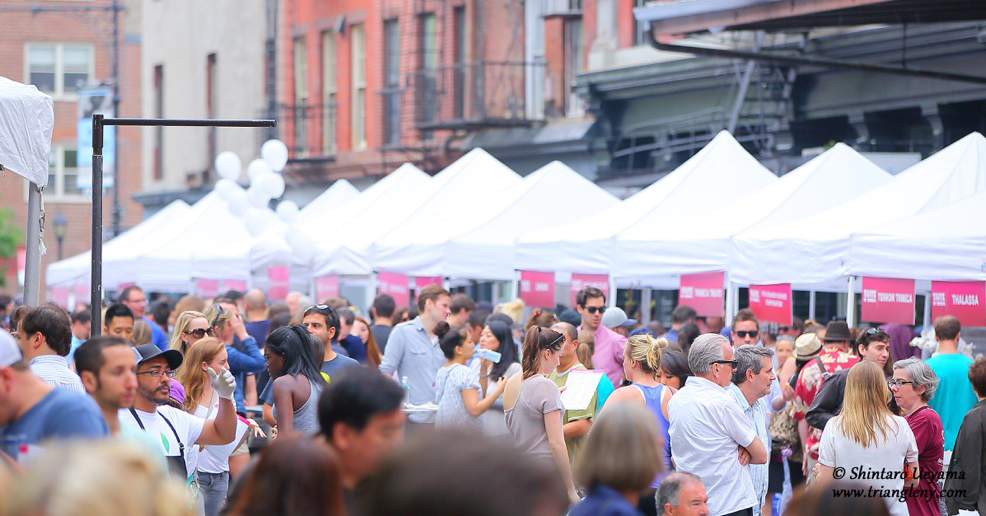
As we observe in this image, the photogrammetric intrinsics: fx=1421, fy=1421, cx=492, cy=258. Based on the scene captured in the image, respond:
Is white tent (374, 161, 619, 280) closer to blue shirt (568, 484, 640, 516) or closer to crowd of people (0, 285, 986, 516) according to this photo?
crowd of people (0, 285, 986, 516)

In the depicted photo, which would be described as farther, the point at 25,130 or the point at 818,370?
the point at 818,370

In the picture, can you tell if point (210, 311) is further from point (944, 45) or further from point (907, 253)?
point (944, 45)

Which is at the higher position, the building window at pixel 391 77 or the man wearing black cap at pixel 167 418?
the building window at pixel 391 77

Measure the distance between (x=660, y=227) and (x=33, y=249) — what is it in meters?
7.61

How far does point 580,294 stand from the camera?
11945 mm

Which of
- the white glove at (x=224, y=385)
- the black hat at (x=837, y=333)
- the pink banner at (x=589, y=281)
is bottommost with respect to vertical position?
the white glove at (x=224, y=385)

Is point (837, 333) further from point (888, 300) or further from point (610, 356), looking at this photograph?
point (610, 356)

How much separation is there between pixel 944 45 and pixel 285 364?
12400 millimetres

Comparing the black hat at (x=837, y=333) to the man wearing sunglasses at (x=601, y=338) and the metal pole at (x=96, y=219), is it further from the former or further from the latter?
the metal pole at (x=96, y=219)

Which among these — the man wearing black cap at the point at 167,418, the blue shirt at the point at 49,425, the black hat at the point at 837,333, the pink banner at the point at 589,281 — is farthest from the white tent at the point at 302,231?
the blue shirt at the point at 49,425

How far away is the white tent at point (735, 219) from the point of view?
13.8m

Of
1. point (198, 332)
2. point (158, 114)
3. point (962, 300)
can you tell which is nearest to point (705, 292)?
point (962, 300)

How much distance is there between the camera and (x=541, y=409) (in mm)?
8125

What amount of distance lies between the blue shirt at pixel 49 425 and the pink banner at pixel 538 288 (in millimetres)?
10974
